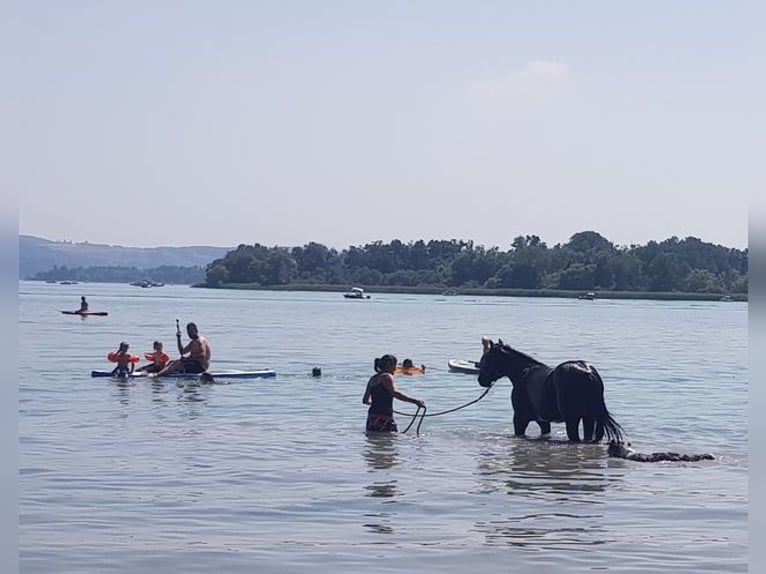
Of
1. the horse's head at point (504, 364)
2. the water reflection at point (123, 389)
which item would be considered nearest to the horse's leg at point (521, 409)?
the horse's head at point (504, 364)

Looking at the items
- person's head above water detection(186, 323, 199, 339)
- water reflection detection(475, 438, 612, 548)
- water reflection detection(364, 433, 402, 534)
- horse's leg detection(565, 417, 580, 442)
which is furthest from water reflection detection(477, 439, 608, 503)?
person's head above water detection(186, 323, 199, 339)

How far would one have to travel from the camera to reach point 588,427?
17.7m

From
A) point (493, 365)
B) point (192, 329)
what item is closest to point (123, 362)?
point (192, 329)

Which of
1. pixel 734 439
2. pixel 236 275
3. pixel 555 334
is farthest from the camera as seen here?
pixel 236 275

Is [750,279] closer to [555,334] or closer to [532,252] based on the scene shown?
[555,334]

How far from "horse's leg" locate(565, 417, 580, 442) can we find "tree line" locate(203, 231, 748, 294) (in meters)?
83.6

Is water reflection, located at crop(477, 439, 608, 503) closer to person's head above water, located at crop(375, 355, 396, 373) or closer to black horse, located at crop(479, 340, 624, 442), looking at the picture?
black horse, located at crop(479, 340, 624, 442)

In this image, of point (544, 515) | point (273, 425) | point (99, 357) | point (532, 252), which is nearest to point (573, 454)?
point (544, 515)

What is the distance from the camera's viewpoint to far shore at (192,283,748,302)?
5389 inches

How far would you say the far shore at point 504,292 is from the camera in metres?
137

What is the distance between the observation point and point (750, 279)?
346 inches

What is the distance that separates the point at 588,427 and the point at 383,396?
288cm

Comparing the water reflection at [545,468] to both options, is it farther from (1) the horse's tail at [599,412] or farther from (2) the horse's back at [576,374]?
(2) the horse's back at [576,374]

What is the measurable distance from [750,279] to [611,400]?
19.1 m
